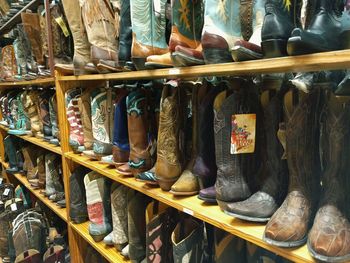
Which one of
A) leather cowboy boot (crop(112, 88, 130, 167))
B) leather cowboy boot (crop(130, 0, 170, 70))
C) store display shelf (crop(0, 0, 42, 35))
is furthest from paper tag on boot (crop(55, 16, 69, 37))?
leather cowboy boot (crop(130, 0, 170, 70))

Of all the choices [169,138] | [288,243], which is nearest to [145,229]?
[169,138]

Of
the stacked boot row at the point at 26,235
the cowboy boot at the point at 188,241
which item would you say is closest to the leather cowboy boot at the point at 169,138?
the cowboy boot at the point at 188,241

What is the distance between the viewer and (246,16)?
3.36 ft

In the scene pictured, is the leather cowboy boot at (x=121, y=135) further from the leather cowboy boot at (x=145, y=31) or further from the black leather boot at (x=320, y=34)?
the black leather boot at (x=320, y=34)

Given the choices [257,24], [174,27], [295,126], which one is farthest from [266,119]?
[174,27]

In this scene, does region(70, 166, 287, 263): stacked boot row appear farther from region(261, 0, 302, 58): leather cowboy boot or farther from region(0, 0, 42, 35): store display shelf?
region(0, 0, 42, 35): store display shelf

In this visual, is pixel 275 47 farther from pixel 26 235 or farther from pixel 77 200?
pixel 26 235

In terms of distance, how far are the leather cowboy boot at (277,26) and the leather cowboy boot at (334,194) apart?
18 centimetres

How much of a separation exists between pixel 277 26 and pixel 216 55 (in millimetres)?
227

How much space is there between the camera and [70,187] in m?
2.12

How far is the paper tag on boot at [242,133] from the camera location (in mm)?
979

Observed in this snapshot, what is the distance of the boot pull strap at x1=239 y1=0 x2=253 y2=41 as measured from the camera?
101cm

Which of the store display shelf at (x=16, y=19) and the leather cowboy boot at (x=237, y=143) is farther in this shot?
the store display shelf at (x=16, y=19)

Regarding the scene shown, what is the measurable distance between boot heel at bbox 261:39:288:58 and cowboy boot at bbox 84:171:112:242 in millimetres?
1351
